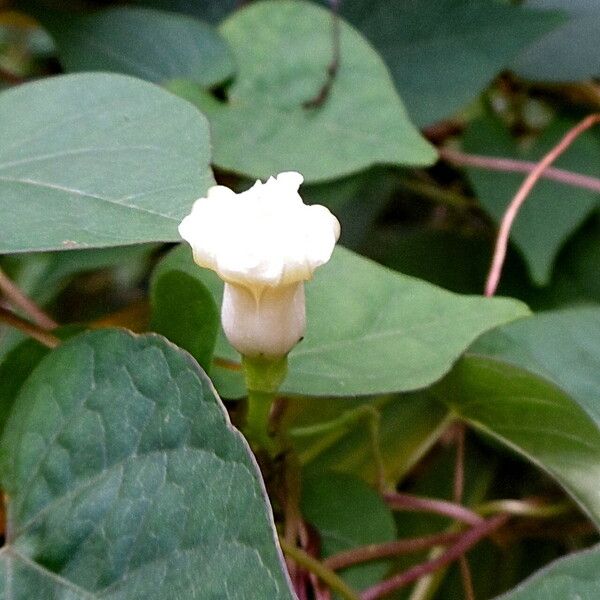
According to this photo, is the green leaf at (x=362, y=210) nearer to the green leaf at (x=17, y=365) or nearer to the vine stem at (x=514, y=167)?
the vine stem at (x=514, y=167)

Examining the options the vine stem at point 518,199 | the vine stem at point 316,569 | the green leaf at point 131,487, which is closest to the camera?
the green leaf at point 131,487

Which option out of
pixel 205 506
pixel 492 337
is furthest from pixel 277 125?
pixel 205 506

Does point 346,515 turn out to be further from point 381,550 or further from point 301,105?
point 301,105

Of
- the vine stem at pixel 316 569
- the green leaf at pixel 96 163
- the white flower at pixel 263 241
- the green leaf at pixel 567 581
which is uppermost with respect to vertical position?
the white flower at pixel 263 241

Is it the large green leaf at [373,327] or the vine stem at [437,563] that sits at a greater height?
the large green leaf at [373,327]

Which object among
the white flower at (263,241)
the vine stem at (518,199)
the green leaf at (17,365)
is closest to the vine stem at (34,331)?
the green leaf at (17,365)

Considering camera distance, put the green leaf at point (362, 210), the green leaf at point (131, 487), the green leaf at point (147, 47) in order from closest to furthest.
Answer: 1. the green leaf at point (131, 487)
2. the green leaf at point (147, 47)
3. the green leaf at point (362, 210)

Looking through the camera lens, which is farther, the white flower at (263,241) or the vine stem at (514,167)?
the vine stem at (514,167)
